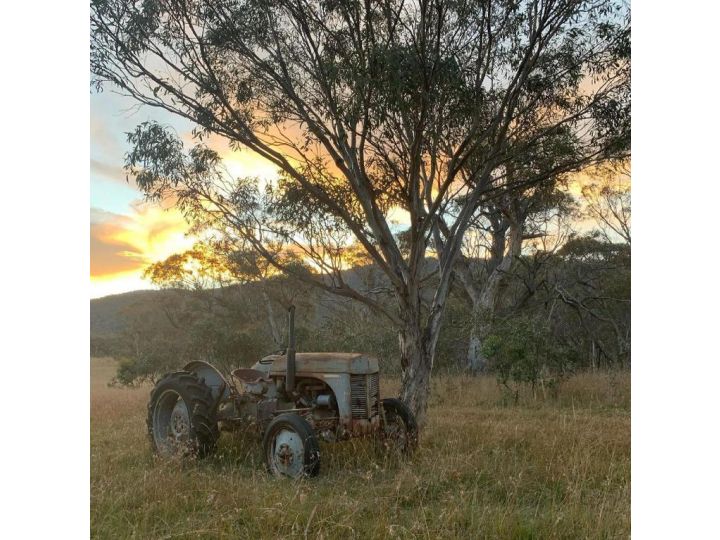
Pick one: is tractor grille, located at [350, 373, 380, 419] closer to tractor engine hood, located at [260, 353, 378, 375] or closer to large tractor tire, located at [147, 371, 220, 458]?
tractor engine hood, located at [260, 353, 378, 375]

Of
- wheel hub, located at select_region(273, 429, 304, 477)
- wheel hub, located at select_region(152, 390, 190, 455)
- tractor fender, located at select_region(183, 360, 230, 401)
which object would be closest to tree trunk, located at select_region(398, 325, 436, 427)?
tractor fender, located at select_region(183, 360, 230, 401)

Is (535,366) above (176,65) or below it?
below

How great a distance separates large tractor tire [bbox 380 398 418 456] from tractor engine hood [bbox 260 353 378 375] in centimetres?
50

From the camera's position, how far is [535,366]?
9.96m

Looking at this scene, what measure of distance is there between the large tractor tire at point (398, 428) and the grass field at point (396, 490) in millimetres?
166

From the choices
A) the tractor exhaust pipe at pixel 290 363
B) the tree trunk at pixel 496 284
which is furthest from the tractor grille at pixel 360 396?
the tree trunk at pixel 496 284

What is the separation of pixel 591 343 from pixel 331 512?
8.61 m

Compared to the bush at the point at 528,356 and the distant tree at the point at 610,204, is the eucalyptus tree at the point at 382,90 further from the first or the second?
the distant tree at the point at 610,204

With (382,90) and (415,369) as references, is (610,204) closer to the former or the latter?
(415,369)

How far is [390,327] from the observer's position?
12258 mm

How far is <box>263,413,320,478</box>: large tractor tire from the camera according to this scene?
493 centimetres

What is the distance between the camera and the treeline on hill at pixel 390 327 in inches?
416
